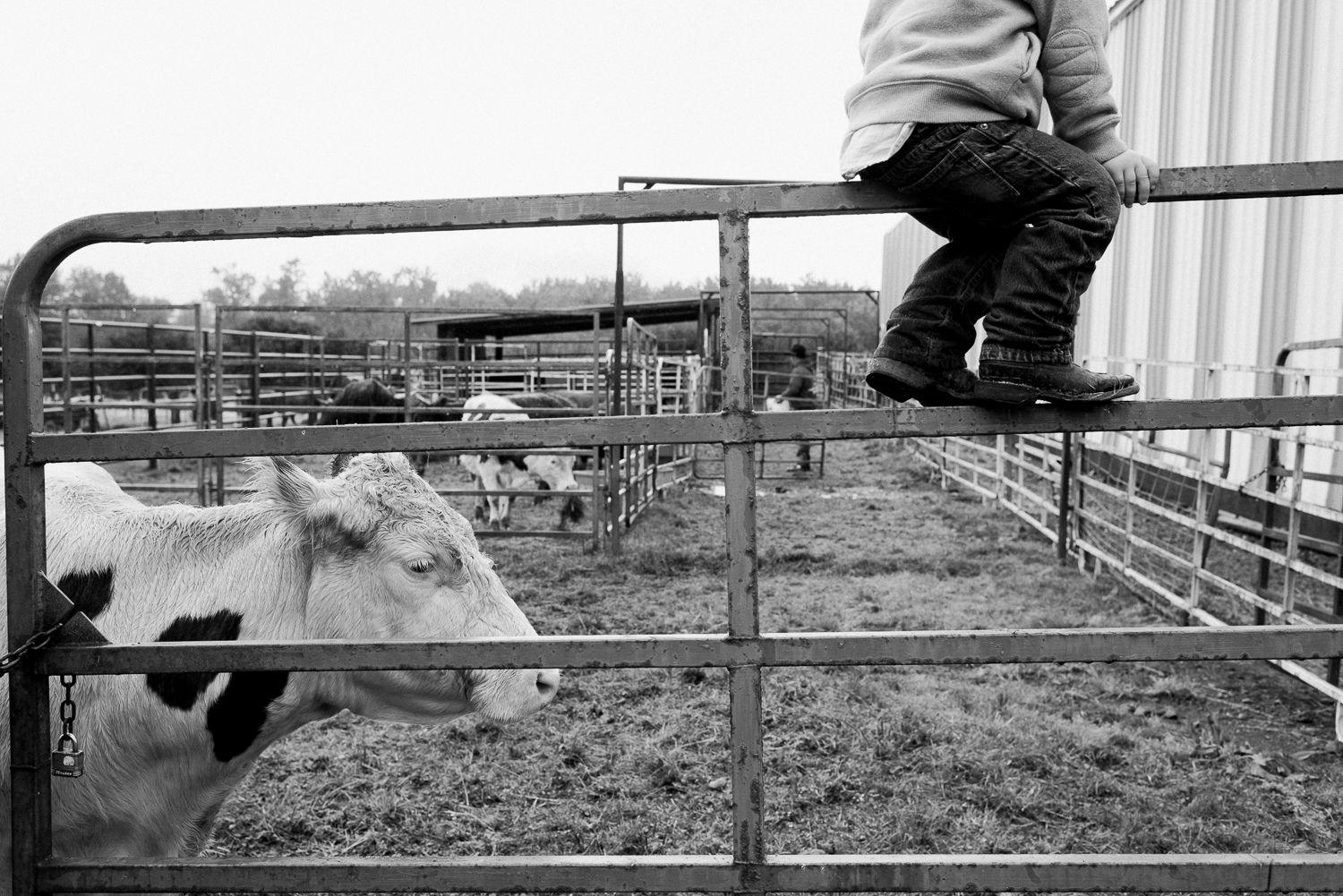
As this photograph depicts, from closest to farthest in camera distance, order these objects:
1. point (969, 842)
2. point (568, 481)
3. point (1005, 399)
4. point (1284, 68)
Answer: point (1005, 399) < point (969, 842) < point (1284, 68) < point (568, 481)

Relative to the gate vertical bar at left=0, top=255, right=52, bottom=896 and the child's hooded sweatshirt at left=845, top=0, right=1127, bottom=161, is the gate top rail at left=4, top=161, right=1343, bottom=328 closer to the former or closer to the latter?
the gate vertical bar at left=0, top=255, right=52, bottom=896

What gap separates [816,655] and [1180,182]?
100 centimetres

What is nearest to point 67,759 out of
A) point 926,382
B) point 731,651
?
point 731,651

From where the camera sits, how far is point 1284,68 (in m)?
7.98

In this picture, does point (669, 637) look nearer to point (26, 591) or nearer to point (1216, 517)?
point (26, 591)

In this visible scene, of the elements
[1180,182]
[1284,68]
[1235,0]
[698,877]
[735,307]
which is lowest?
[698,877]

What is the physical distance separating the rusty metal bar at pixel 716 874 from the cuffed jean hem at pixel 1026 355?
0.83 metres

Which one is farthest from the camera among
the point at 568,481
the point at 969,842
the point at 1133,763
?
the point at 568,481

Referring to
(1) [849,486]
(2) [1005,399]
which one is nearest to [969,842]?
(2) [1005,399]

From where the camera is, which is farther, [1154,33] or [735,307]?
[1154,33]

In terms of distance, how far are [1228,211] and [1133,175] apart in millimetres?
8839

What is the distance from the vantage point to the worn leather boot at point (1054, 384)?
1.60m

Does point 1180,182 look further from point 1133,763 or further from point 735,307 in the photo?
point 1133,763

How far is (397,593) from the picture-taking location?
229 centimetres
